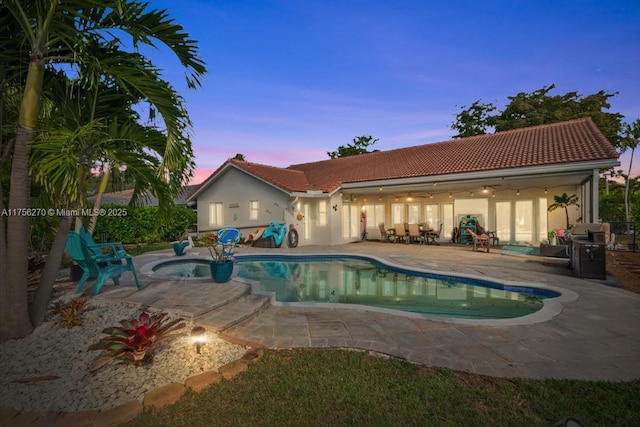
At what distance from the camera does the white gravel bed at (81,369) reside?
2543 mm

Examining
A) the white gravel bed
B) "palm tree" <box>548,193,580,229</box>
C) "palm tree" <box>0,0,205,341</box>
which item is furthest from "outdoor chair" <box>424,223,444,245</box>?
"palm tree" <box>0,0,205,341</box>

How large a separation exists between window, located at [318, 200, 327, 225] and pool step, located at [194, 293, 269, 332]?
33.1ft

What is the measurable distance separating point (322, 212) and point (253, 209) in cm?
372

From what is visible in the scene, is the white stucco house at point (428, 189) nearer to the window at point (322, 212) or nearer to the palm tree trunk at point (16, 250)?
the window at point (322, 212)

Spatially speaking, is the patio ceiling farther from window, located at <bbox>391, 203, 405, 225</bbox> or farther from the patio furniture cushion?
the patio furniture cushion

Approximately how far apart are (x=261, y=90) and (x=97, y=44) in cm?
1121

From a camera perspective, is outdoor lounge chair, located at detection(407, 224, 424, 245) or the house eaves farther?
outdoor lounge chair, located at detection(407, 224, 424, 245)

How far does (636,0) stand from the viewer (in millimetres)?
10141

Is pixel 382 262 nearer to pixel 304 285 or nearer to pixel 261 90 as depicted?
pixel 304 285

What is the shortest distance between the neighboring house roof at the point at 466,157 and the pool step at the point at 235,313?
351 inches

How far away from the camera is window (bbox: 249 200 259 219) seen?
51.4ft

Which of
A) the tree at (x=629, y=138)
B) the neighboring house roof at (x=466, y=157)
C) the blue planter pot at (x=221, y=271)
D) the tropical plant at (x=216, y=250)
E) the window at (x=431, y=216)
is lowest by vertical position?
the blue planter pot at (x=221, y=271)

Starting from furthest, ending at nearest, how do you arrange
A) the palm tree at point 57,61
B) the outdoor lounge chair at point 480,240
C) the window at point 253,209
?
the window at point 253,209 < the outdoor lounge chair at point 480,240 < the palm tree at point 57,61

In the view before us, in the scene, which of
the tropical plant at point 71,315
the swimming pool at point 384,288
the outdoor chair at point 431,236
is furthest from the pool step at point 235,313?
the outdoor chair at point 431,236
